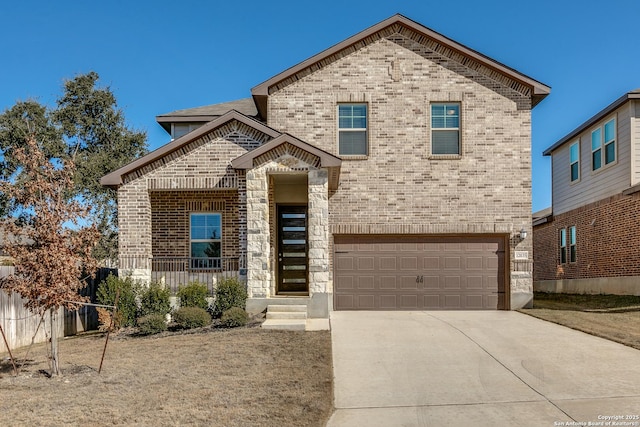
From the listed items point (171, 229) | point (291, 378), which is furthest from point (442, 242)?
point (291, 378)

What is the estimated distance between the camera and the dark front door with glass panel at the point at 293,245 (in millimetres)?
16609

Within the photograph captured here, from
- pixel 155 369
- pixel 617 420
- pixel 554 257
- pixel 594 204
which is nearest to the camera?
pixel 617 420

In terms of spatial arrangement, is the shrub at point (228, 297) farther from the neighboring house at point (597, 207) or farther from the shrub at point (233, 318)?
the neighboring house at point (597, 207)

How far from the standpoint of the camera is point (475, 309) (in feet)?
52.1

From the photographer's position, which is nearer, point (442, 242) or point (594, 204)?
point (442, 242)

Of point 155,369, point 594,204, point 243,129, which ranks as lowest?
point 155,369

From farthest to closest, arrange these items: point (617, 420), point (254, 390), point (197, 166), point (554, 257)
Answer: point (554, 257)
point (197, 166)
point (254, 390)
point (617, 420)

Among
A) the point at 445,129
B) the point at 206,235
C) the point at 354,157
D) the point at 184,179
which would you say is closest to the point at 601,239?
the point at 445,129

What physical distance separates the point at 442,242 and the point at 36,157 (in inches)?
421

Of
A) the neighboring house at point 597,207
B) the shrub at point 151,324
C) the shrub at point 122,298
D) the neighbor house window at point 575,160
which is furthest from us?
the neighbor house window at point 575,160

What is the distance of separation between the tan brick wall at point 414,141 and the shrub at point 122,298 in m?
5.54

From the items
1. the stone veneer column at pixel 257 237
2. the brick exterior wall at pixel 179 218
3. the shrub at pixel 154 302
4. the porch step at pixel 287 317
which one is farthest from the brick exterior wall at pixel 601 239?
the shrub at pixel 154 302

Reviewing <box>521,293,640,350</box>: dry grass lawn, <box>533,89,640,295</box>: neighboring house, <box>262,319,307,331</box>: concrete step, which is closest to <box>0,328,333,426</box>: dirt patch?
<box>262,319,307,331</box>: concrete step

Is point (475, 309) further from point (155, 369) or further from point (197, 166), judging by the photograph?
point (155, 369)
